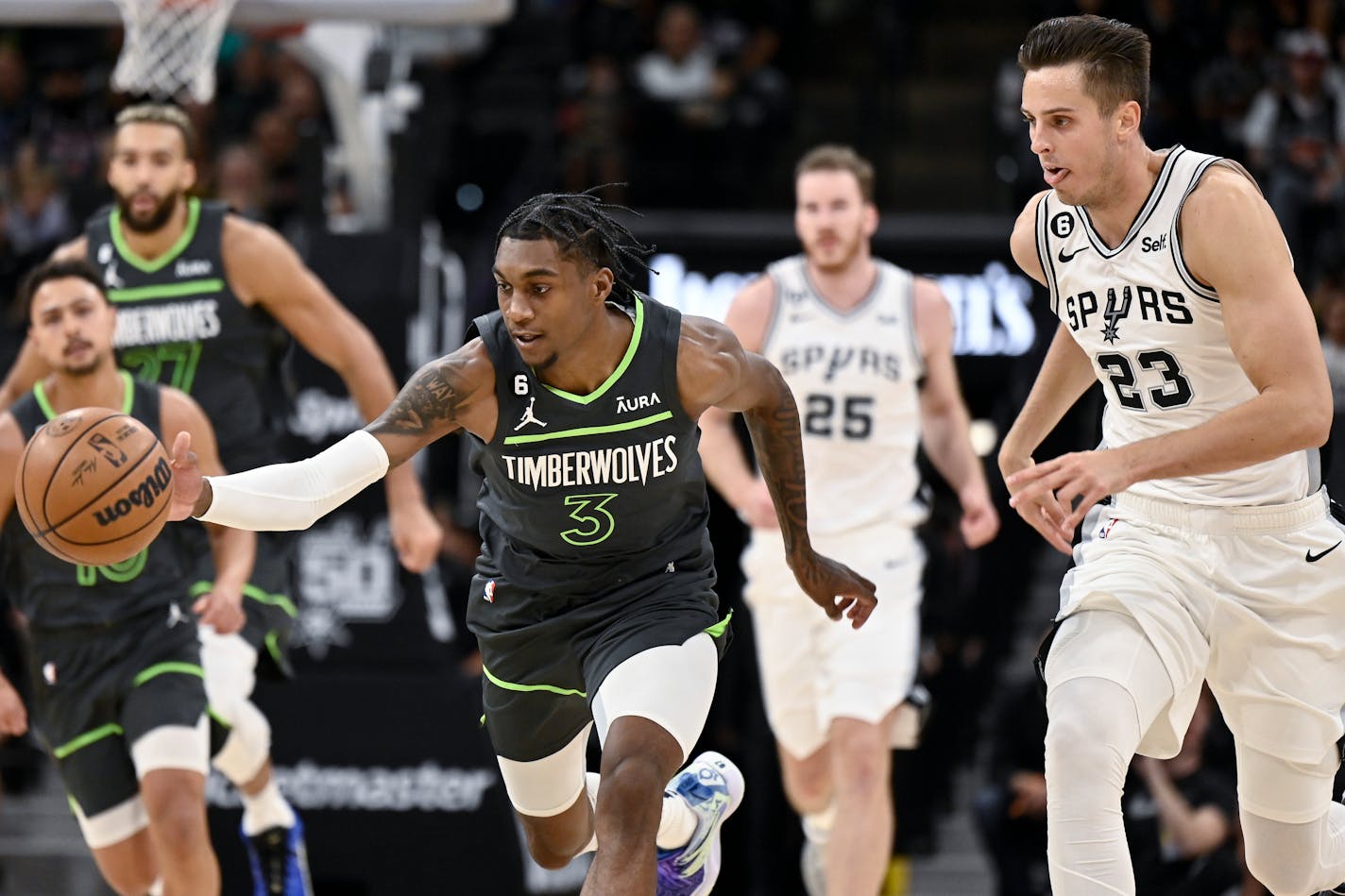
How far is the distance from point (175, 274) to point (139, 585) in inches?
51.3

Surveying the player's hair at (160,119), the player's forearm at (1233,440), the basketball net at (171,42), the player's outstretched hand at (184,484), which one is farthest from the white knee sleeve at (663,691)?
the basketball net at (171,42)

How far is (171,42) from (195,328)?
2.49 meters

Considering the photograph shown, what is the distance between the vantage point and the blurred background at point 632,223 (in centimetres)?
977

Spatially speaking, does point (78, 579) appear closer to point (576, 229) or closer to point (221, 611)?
point (221, 611)

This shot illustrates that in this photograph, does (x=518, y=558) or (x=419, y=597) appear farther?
(x=419, y=597)

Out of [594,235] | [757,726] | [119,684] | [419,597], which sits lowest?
[757,726]

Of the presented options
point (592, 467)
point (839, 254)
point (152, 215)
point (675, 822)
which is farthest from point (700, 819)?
point (152, 215)

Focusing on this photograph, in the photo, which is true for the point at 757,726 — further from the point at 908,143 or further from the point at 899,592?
the point at 908,143

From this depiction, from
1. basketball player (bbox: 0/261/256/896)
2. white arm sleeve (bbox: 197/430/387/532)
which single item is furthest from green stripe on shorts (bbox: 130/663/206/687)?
white arm sleeve (bbox: 197/430/387/532)

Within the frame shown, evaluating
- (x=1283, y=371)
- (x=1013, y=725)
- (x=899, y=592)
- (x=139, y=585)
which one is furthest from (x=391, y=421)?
(x=1013, y=725)

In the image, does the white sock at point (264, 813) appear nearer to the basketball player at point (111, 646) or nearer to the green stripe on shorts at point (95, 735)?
the basketball player at point (111, 646)

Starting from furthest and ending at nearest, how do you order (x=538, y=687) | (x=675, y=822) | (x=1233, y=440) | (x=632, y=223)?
(x=632, y=223) < (x=675, y=822) < (x=538, y=687) < (x=1233, y=440)

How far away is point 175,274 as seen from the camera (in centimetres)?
709

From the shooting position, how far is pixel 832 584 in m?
5.53
